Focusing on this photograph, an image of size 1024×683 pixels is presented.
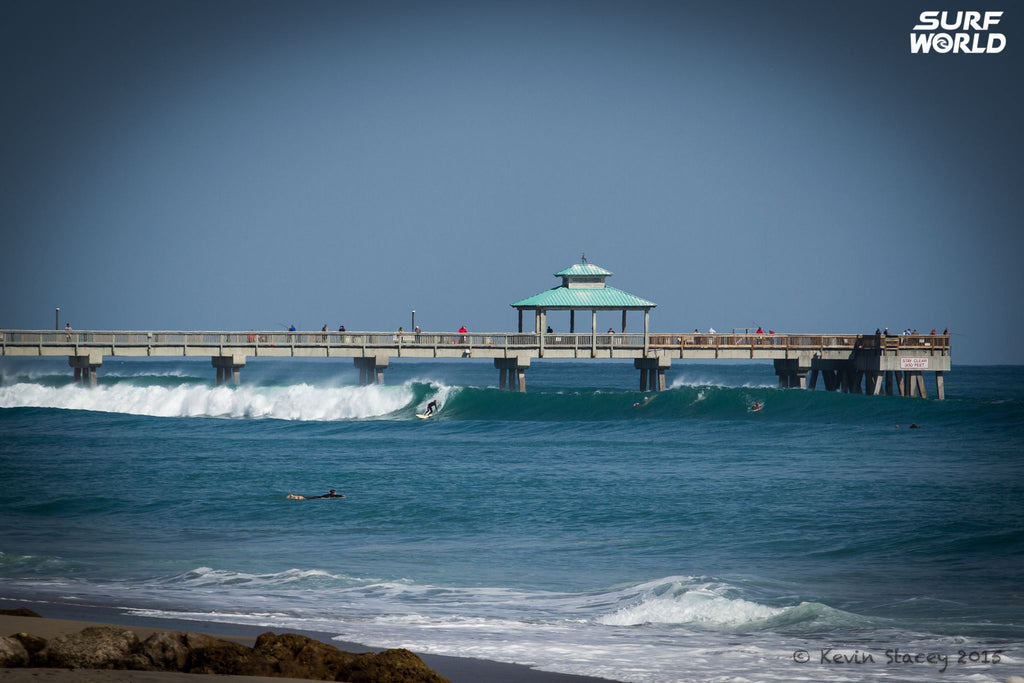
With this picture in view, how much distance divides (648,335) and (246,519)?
1298 inches

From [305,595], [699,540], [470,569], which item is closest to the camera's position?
[305,595]

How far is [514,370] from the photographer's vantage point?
52.4 metres

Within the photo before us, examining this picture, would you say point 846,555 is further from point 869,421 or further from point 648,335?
point 648,335

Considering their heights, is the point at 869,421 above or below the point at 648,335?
below

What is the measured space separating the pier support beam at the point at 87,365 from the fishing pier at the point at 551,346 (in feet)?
0.19

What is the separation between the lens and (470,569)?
15977mm

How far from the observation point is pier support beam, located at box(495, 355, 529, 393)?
2026 inches

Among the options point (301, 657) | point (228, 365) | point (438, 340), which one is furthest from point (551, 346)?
point (301, 657)

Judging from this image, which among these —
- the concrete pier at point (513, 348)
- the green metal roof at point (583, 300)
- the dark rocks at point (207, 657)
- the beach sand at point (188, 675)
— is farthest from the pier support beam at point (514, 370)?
the dark rocks at point (207, 657)

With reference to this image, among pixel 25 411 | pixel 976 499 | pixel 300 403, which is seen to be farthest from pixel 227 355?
pixel 976 499

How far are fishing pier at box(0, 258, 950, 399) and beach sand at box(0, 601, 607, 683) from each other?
3761cm

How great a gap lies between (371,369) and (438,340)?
3945 mm

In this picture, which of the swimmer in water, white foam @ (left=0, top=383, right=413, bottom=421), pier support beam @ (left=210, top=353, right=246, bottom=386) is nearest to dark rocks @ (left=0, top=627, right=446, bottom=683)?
the swimmer in water

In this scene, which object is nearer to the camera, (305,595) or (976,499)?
(305,595)
